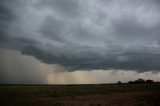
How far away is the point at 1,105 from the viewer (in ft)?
175

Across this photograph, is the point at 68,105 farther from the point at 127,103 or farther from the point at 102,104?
the point at 127,103

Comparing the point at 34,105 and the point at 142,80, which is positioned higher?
the point at 142,80

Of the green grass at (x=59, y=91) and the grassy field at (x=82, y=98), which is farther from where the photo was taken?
the green grass at (x=59, y=91)

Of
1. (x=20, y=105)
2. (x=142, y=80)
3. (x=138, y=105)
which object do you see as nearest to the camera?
(x=138, y=105)

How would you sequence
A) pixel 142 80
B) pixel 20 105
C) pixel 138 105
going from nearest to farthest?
pixel 138 105, pixel 20 105, pixel 142 80

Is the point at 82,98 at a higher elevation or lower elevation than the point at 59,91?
lower

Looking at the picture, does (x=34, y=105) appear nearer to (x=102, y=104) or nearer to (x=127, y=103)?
(x=102, y=104)

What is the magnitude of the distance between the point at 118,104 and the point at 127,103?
7.43 feet

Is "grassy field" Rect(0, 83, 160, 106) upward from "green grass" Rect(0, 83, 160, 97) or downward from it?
downward

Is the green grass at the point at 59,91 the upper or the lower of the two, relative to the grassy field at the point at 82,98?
upper

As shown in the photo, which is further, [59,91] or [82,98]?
[59,91]

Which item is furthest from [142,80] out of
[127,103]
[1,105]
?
[1,105]

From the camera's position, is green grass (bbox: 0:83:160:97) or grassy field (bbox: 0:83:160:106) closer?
grassy field (bbox: 0:83:160:106)

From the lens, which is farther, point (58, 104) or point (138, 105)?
point (58, 104)
